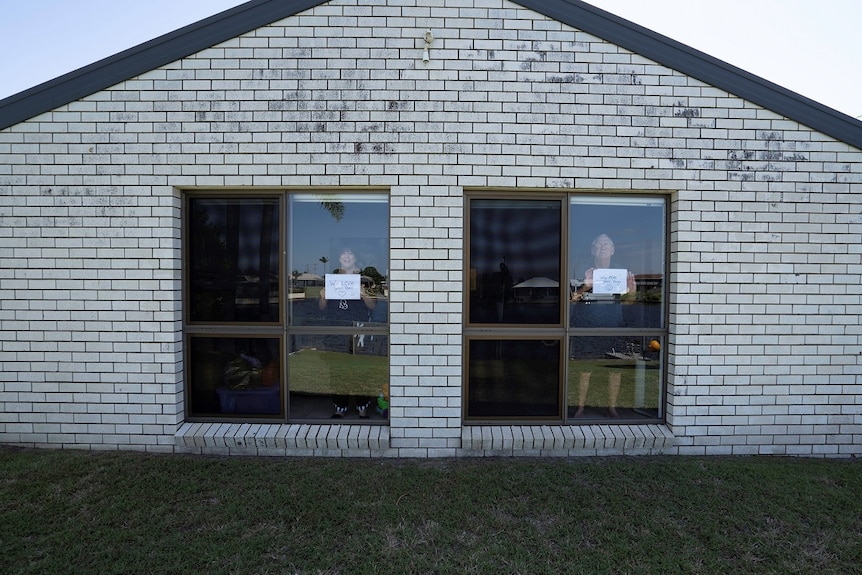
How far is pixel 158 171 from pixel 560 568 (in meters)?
4.69

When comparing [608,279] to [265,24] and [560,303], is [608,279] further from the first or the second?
[265,24]

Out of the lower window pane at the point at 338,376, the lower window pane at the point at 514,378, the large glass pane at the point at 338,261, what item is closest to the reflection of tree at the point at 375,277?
the large glass pane at the point at 338,261

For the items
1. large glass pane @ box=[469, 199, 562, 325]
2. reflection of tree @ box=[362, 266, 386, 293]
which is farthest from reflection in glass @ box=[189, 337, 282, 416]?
large glass pane @ box=[469, 199, 562, 325]

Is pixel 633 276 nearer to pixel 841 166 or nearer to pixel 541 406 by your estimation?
Answer: pixel 541 406

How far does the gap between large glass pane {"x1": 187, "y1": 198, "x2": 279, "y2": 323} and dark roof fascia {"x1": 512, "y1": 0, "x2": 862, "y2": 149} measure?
3.34 m

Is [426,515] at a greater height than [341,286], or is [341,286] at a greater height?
[341,286]

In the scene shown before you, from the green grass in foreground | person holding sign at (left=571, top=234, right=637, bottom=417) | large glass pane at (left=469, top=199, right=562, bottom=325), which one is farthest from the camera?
person holding sign at (left=571, top=234, right=637, bottom=417)

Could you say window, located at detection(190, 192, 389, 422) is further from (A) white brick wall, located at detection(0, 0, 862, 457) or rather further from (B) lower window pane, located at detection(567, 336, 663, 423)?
(B) lower window pane, located at detection(567, 336, 663, 423)

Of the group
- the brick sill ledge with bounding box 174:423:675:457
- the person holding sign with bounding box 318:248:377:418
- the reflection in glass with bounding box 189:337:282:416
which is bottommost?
the brick sill ledge with bounding box 174:423:675:457

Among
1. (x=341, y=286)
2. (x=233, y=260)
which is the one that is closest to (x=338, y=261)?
(x=341, y=286)

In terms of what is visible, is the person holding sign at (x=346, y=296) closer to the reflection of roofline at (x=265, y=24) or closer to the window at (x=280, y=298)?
the window at (x=280, y=298)

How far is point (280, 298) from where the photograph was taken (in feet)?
15.1

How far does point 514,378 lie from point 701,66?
3.51m

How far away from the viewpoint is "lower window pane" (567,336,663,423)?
4695 mm
